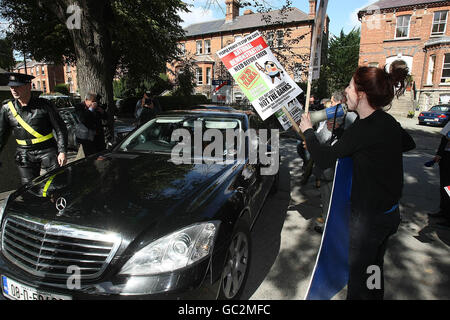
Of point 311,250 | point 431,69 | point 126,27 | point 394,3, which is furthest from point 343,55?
point 311,250

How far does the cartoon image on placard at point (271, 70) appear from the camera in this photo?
3221 millimetres

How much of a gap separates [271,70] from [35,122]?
3.07 metres

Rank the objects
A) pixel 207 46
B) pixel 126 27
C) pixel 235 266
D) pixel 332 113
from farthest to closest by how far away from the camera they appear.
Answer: pixel 207 46
pixel 126 27
pixel 332 113
pixel 235 266

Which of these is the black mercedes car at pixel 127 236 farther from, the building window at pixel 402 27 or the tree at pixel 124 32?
the building window at pixel 402 27

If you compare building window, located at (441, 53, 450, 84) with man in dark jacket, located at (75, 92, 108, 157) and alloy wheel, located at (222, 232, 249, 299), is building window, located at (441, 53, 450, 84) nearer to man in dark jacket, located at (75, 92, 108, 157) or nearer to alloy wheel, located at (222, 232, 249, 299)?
man in dark jacket, located at (75, 92, 108, 157)

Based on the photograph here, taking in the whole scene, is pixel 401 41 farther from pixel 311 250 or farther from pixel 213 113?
pixel 311 250

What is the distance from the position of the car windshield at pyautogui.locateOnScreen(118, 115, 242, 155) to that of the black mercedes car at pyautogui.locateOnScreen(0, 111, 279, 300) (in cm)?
71

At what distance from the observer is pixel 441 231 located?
4152 mm

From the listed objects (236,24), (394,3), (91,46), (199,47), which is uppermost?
(236,24)

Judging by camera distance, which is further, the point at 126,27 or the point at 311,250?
the point at 126,27

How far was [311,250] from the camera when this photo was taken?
3502 mm

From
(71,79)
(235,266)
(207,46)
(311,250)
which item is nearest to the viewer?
(235,266)
